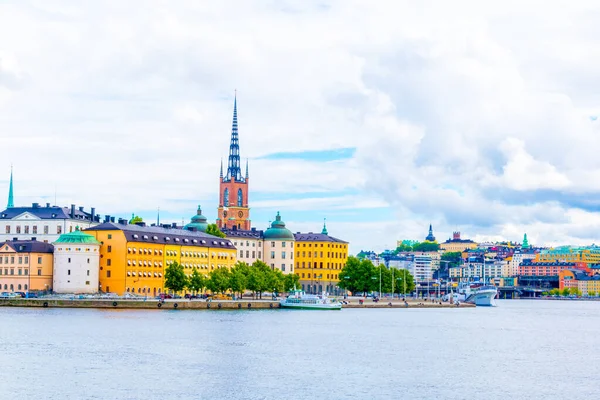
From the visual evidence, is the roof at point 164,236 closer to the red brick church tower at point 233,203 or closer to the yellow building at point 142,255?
the yellow building at point 142,255

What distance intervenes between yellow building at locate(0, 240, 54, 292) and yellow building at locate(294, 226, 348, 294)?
64468 mm

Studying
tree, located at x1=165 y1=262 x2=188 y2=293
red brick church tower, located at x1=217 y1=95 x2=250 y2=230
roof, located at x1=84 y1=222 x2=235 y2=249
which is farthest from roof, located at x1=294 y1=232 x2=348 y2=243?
tree, located at x1=165 y1=262 x2=188 y2=293

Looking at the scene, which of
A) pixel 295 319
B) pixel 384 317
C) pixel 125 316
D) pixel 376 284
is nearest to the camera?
pixel 125 316

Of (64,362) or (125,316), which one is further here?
(125,316)

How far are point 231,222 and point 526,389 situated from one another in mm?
147432

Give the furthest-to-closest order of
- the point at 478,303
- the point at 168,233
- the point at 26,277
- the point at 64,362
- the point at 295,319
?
the point at 478,303 < the point at 168,233 < the point at 26,277 < the point at 295,319 < the point at 64,362

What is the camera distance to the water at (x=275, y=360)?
45.6m

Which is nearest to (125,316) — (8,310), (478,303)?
(8,310)

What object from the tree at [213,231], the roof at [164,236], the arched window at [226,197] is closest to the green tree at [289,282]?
the roof at [164,236]

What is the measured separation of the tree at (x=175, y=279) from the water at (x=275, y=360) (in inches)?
981

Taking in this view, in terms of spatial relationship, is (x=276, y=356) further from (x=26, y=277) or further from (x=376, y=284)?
(x=376, y=284)

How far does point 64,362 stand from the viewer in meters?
52.7

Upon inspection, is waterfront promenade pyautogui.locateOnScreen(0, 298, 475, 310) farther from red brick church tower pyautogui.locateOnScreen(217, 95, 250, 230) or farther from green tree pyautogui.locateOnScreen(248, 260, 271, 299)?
red brick church tower pyautogui.locateOnScreen(217, 95, 250, 230)

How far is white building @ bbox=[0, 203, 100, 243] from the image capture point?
13262 centimetres
